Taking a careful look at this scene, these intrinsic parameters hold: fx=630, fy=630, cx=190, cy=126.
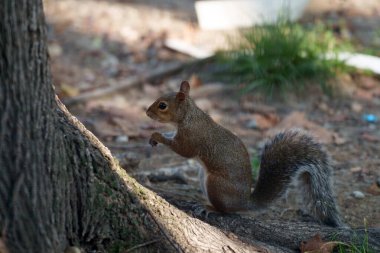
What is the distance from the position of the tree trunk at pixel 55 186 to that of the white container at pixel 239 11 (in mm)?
3461

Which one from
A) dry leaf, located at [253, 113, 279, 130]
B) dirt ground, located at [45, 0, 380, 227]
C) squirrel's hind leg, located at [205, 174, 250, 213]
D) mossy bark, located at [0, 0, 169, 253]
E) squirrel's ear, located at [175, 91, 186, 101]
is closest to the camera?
mossy bark, located at [0, 0, 169, 253]

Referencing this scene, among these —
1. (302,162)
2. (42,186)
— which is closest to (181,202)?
(302,162)

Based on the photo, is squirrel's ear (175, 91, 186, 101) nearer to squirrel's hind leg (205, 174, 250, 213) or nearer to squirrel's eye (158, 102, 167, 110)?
squirrel's eye (158, 102, 167, 110)

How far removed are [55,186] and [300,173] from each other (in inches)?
53.1

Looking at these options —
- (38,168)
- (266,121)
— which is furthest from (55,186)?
(266,121)

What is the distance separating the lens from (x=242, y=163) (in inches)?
113

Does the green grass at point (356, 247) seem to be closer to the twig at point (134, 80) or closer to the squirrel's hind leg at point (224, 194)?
the squirrel's hind leg at point (224, 194)

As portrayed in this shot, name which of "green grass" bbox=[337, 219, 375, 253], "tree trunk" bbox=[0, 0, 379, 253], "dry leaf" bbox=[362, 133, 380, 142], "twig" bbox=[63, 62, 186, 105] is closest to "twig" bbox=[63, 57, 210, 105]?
"twig" bbox=[63, 62, 186, 105]

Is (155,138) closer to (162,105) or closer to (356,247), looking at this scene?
(162,105)

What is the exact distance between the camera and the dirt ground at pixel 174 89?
3428 millimetres

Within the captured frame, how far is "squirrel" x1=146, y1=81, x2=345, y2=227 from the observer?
9.32 ft

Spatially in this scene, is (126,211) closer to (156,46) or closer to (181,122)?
(181,122)

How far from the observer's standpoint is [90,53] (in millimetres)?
5746

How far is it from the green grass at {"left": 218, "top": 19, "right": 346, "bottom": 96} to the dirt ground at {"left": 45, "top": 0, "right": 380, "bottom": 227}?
4.0 inches
